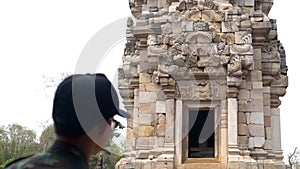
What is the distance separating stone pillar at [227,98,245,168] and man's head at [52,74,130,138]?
Answer: 816cm

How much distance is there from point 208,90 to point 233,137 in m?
1.26

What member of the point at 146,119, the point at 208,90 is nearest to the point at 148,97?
the point at 146,119

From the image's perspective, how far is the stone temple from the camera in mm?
10023

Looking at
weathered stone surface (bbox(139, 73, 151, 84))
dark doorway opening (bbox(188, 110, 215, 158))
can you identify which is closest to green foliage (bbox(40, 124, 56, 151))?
dark doorway opening (bbox(188, 110, 215, 158))

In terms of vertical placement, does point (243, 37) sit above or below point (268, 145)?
above

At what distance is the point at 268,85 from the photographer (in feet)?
36.4

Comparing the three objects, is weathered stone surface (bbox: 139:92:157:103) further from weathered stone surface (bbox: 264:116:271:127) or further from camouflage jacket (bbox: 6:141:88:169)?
camouflage jacket (bbox: 6:141:88:169)

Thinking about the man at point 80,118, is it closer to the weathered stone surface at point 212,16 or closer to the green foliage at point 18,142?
the weathered stone surface at point 212,16

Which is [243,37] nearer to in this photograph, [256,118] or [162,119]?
[256,118]

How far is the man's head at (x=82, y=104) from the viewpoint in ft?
5.60

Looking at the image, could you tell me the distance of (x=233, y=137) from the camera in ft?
32.3

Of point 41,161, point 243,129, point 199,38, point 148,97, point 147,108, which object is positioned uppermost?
point 199,38

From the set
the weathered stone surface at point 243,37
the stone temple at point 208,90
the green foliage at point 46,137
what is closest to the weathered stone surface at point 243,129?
the stone temple at point 208,90

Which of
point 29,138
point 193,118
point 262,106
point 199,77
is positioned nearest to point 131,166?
point 193,118
